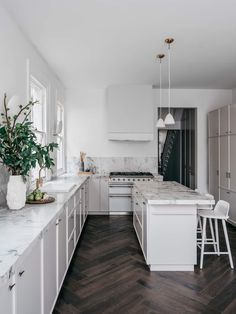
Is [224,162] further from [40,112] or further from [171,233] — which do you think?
[40,112]

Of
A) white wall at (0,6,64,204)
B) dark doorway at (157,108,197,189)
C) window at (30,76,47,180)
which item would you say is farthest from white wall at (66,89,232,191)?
white wall at (0,6,64,204)

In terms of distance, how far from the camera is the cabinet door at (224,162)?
4574 mm

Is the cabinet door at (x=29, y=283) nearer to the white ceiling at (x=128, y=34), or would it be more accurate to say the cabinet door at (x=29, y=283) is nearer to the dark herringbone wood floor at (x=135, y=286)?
the dark herringbone wood floor at (x=135, y=286)

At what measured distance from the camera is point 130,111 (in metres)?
5.07

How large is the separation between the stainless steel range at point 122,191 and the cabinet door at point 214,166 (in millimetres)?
1330

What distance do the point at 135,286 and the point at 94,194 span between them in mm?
2794

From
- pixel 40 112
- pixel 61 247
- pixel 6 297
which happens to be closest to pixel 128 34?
pixel 40 112

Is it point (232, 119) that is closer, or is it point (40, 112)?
point (40, 112)

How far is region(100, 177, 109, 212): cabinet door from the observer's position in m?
5.10

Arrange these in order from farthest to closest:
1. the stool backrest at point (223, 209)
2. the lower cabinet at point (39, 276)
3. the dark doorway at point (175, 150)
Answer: the dark doorway at point (175, 150), the stool backrest at point (223, 209), the lower cabinet at point (39, 276)

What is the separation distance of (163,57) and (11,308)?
3.49 m

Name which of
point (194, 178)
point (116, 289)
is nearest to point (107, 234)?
point (116, 289)

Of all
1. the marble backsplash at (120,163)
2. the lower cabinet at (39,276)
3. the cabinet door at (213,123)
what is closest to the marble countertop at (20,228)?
the lower cabinet at (39,276)

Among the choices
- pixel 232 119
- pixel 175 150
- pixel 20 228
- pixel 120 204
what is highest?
pixel 232 119
